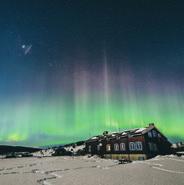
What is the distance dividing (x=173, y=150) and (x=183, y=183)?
40315 millimetres

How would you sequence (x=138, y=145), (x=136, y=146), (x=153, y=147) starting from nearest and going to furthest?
(x=138, y=145) → (x=153, y=147) → (x=136, y=146)

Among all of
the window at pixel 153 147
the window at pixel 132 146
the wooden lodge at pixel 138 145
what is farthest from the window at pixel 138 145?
the window at pixel 153 147

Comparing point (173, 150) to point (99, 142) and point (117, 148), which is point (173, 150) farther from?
point (99, 142)

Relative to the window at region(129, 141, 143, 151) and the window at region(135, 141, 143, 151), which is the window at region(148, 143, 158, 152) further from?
the window at region(129, 141, 143, 151)

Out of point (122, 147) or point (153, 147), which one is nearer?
point (153, 147)

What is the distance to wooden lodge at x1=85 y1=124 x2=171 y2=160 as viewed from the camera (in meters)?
44.0

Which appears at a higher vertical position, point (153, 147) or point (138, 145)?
point (138, 145)

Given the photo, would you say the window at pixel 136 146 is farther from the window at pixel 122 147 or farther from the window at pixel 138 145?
the window at pixel 122 147


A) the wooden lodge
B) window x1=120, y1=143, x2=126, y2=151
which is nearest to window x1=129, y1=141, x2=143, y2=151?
the wooden lodge

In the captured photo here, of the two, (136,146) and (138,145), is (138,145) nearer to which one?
(138,145)

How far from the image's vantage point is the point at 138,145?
1774 inches

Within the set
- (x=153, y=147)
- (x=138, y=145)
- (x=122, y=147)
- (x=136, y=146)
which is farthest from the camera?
(x=122, y=147)

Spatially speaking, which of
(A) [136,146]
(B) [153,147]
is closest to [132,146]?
(A) [136,146]

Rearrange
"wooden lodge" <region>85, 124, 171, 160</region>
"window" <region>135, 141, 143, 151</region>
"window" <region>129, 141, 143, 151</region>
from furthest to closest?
1. "window" <region>129, 141, 143, 151</region>
2. "window" <region>135, 141, 143, 151</region>
3. "wooden lodge" <region>85, 124, 171, 160</region>
